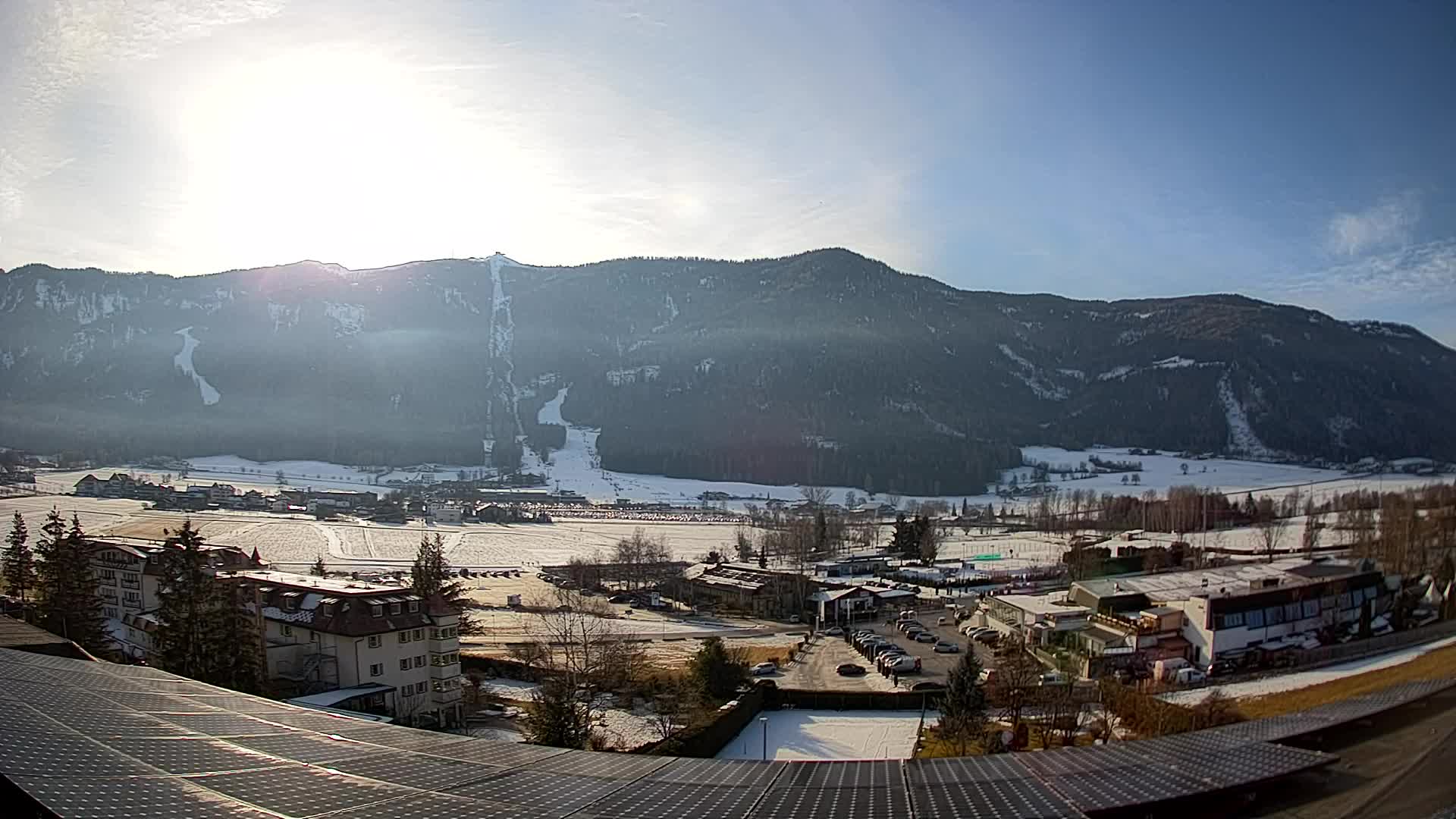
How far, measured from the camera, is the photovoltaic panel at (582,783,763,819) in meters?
4.75

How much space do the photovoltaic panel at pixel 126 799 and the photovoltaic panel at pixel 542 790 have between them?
53.1 inches

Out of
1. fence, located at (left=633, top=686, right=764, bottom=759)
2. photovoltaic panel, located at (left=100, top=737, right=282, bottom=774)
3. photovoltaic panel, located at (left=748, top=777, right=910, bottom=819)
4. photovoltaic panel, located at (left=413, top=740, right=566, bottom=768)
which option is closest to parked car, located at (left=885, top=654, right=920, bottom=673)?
fence, located at (left=633, top=686, right=764, bottom=759)

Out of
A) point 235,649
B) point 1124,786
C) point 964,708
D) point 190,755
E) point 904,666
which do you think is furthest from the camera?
point 904,666

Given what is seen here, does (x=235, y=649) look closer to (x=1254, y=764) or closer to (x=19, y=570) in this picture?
(x=19, y=570)

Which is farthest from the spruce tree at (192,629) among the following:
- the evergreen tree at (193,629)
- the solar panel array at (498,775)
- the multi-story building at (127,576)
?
the multi-story building at (127,576)

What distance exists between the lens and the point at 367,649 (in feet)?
41.8

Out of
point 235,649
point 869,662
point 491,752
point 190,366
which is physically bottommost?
point 869,662

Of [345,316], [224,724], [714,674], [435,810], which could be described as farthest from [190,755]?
[345,316]

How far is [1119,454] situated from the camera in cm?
9238

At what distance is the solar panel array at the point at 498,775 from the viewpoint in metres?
4.52

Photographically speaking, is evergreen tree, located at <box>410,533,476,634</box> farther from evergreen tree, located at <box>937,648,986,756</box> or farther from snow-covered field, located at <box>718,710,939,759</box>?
evergreen tree, located at <box>937,648,986,756</box>

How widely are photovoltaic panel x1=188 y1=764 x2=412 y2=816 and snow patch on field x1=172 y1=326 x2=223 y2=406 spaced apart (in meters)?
123

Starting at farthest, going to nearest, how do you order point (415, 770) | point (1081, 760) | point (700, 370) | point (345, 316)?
point (345, 316)
point (700, 370)
point (1081, 760)
point (415, 770)

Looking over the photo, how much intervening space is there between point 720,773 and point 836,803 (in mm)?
1202
